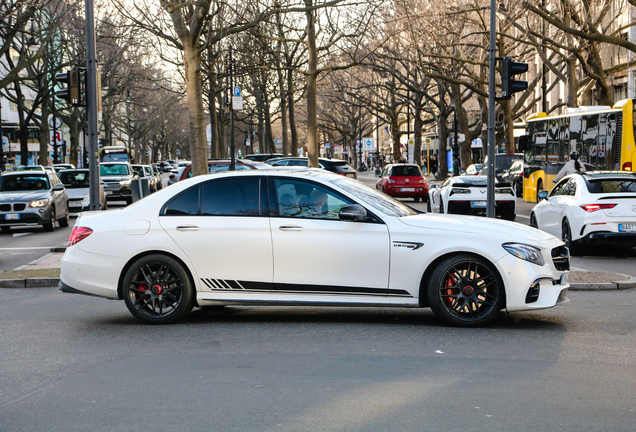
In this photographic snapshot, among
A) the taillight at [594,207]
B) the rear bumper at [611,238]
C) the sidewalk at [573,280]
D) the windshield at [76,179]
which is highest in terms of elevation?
the windshield at [76,179]

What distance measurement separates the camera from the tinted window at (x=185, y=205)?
835 centimetres

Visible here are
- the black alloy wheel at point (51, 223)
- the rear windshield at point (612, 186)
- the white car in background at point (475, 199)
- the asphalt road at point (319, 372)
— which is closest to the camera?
the asphalt road at point (319, 372)

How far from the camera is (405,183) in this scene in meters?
33.5

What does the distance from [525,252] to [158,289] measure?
11.5 feet

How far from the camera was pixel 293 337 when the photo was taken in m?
7.55

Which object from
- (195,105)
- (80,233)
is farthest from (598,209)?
(195,105)

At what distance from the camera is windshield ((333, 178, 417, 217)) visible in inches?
319

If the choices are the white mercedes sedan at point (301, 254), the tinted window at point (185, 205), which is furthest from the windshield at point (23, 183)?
the tinted window at point (185, 205)

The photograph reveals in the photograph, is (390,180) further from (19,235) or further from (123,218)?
(123,218)

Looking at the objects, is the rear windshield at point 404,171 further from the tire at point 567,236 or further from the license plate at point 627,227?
the license plate at point 627,227

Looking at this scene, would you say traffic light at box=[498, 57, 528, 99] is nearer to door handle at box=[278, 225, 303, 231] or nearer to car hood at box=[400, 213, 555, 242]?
car hood at box=[400, 213, 555, 242]

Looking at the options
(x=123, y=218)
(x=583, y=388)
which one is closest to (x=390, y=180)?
(x=123, y=218)

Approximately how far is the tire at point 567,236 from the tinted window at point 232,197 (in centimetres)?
851

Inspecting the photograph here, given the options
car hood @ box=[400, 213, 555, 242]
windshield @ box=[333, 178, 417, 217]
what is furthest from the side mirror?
car hood @ box=[400, 213, 555, 242]
